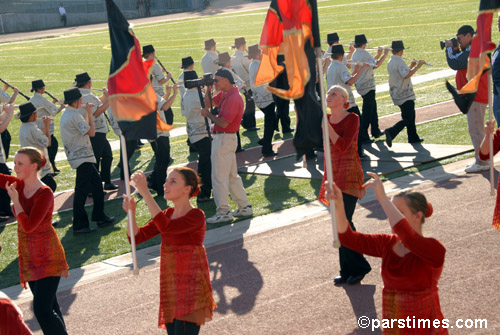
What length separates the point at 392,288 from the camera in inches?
206

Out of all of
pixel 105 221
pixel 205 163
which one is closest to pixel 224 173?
pixel 205 163

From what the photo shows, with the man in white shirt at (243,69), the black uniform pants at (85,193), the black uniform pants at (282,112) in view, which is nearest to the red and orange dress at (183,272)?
the black uniform pants at (85,193)

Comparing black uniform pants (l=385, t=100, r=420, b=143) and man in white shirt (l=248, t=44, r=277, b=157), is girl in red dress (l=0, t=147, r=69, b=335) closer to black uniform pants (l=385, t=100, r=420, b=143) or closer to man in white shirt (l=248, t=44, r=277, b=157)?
man in white shirt (l=248, t=44, r=277, b=157)

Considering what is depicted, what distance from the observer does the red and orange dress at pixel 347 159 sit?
27.3 ft

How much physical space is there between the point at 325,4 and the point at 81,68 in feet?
86.6

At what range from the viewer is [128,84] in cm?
666

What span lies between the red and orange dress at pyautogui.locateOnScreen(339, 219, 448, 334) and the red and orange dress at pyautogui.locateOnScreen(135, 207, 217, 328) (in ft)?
4.98

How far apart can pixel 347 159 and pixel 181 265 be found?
296cm

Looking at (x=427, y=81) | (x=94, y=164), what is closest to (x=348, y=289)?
(x=94, y=164)

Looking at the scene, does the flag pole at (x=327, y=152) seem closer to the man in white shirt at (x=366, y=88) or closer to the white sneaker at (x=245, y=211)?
the white sneaker at (x=245, y=211)

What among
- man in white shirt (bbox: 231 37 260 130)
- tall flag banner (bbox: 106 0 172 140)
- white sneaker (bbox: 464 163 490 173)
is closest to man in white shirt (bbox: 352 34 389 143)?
man in white shirt (bbox: 231 37 260 130)

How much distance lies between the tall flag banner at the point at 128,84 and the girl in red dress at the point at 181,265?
830 mm

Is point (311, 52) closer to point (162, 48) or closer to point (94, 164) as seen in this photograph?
point (94, 164)

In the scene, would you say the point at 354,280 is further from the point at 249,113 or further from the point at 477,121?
the point at 249,113
